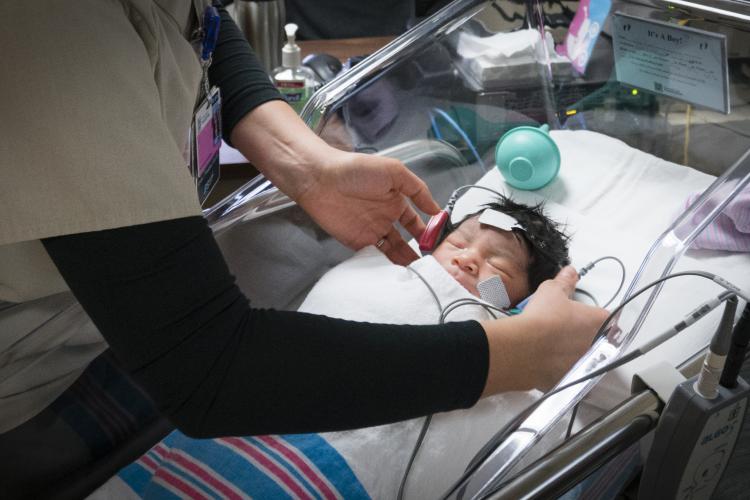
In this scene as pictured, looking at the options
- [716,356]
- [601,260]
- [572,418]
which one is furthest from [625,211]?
[716,356]

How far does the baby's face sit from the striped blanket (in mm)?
398

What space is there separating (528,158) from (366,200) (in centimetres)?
36

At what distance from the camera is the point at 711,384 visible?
67 centimetres

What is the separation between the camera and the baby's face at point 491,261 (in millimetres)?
1186

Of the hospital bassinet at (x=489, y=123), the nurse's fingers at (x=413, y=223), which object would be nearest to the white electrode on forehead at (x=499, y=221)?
the nurse's fingers at (x=413, y=223)

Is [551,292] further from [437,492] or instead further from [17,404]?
[17,404]

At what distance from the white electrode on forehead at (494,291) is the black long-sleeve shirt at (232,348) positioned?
1.41ft

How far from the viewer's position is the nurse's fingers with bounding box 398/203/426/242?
1225mm

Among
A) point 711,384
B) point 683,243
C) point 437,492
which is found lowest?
point 437,492

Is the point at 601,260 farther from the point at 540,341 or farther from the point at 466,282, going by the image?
the point at 540,341

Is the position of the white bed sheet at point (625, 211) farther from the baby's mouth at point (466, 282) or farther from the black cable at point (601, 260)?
the baby's mouth at point (466, 282)

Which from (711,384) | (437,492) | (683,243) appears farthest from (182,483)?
(683,243)

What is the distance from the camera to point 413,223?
124cm

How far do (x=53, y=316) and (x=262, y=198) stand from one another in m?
0.48
